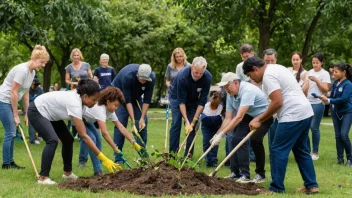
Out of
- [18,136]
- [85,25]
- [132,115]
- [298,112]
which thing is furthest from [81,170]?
[85,25]

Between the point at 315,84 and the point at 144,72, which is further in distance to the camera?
the point at 315,84

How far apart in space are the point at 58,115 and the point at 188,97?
2.76 meters

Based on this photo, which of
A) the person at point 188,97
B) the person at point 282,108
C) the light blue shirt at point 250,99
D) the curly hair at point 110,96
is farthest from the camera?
the person at point 188,97

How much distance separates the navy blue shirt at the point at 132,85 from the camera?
949 centimetres

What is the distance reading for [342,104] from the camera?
9.67 metres

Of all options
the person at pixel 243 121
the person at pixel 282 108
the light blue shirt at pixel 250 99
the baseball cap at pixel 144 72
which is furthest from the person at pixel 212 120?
the person at pixel 282 108

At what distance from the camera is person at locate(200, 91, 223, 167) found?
9445 mm

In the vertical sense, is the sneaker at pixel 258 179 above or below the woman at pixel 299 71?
below

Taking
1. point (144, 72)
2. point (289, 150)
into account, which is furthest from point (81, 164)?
point (289, 150)

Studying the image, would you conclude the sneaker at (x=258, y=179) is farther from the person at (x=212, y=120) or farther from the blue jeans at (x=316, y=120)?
the blue jeans at (x=316, y=120)

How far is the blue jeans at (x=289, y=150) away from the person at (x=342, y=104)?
9.45ft

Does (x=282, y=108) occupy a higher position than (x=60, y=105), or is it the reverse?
(x=282, y=108)

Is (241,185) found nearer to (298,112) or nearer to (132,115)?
(298,112)

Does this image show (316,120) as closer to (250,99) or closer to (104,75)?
(250,99)
